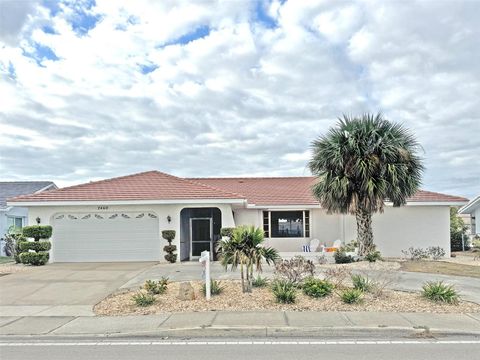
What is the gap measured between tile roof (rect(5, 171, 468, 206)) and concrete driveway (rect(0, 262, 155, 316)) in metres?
3.19

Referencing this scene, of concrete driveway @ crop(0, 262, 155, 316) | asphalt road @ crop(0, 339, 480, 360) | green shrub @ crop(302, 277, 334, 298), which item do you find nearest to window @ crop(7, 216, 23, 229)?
concrete driveway @ crop(0, 262, 155, 316)

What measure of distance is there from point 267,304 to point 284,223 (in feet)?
Result: 46.4

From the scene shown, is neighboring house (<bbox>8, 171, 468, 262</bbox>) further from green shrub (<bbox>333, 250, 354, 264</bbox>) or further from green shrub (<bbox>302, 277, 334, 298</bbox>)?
green shrub (<bbox>302, 277, 334, 298</bbox>)

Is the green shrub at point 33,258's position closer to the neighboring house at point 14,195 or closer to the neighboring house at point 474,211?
the neighboring house at point 14,195

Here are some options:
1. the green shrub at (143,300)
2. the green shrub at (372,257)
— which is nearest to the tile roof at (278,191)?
the green shrub at (372,257)

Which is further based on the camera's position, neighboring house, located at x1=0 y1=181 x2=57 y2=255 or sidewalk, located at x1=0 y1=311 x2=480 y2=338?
neighboring house, located at x1=0 y1=181 x2=57 y2=255

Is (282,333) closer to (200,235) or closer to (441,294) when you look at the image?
(441,294)

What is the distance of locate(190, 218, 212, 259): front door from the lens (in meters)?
22.7

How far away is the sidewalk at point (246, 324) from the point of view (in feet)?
27.2

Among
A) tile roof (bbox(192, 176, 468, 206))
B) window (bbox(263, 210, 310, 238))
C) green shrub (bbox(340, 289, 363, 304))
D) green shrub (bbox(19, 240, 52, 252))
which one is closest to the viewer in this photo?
green shrub (bbox(340, 289, 363, 304))

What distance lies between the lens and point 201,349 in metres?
7.36

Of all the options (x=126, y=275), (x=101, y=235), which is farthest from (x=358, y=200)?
(x=101, y=235)

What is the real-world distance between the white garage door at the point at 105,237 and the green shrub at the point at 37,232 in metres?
1.24

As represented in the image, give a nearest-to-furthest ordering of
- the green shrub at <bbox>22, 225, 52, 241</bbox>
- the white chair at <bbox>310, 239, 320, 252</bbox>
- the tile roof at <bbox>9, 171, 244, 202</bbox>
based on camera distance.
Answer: the green shrub at <bbox>22, 225, 52, 241</bbox>
the tile roof at <bbox>9, 171, 244, 202</bbox>
the white chair at <bbox>310, 239, 320, 252</bbox>
